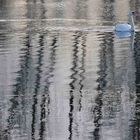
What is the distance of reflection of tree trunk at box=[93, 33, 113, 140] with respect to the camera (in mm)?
12077

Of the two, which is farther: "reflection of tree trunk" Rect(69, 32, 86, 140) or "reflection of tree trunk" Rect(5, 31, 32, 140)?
"reflection of tree trunk" Rect(69, 32, 86, 140)

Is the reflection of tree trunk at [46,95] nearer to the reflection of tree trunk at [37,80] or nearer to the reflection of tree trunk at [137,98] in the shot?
the reflection of tree trunk at [37,80]

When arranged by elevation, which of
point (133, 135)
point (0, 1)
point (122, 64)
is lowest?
point (133, 135)

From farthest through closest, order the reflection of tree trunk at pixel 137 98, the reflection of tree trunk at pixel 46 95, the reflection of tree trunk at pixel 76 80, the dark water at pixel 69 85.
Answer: the reflection of tree trunk at pixel 76 80 < the reflection of tree trunk at pixel 46 95 < the dark water at pixel 69 85 < the reflection of tree trunk at pixel 137 98

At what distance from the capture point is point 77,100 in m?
14.4

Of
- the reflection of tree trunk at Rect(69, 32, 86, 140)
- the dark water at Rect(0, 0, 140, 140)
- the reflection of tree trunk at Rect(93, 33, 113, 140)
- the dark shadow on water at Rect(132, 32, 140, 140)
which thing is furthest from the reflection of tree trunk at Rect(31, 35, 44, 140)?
the dark shadow on water at Rect(132, 32, 140, 140)

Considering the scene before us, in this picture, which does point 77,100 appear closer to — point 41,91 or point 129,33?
point 41,91

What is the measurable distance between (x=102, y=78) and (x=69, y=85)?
1.28 m

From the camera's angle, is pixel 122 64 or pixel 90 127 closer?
pixel 90 127

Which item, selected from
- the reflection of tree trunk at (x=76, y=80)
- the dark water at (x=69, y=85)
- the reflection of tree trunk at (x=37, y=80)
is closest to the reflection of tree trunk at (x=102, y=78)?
the dark water at (x=69, y=85)

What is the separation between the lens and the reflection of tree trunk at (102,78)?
39.6 ft

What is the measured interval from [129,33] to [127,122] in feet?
54.4

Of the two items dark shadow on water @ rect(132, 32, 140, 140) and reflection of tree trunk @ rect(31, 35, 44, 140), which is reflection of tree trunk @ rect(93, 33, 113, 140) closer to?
dark shadow on water @ rect(132, 32, 140, 140)

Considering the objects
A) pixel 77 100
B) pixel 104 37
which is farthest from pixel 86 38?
pixel 77 100
